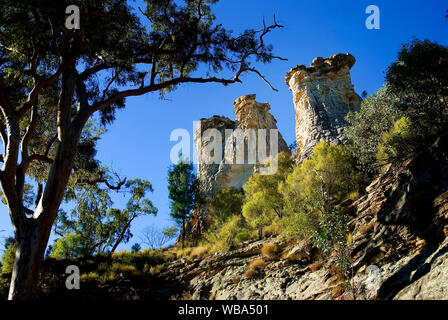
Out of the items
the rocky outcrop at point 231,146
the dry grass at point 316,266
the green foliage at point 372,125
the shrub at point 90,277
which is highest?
the rocky outcrop at point 231,146

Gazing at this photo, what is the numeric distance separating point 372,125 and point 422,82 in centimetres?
557

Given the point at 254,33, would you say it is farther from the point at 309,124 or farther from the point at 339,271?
the point at 309,124

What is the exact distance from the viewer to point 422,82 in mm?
14352

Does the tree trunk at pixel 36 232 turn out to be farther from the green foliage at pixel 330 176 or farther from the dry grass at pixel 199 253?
the green foliage at pixel 330 176

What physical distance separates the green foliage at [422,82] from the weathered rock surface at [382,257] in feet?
12.2

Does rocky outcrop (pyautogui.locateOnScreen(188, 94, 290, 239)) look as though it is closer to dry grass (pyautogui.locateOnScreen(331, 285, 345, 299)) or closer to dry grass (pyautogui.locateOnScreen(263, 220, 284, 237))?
dry grass (pyautogui.locateOnScreen(263, 220, 284, 237))

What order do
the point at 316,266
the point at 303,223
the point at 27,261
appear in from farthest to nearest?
the point at 303,223 → the point at 316,266 → the point at 27,261

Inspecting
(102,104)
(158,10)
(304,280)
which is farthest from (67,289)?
(158,10)

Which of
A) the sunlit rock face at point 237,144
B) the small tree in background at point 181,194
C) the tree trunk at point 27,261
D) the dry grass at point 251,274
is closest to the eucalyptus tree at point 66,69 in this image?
the tree trunk at point 27,261

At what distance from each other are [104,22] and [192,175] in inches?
809

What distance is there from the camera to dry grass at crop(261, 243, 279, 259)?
1313 cm

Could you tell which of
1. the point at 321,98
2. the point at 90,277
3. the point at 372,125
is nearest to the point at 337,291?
the point at 90,277

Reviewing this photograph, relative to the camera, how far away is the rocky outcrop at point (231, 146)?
124ft

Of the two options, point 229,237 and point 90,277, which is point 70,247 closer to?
point 90,277
